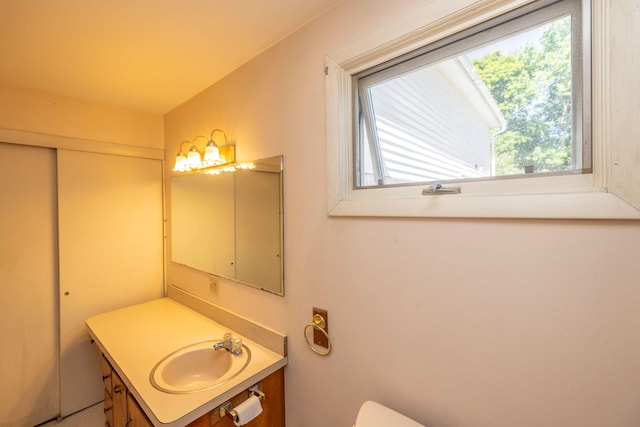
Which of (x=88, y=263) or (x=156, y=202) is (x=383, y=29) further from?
(x=88, y=263)

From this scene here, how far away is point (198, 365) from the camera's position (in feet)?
5.05

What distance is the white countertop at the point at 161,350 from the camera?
107cm

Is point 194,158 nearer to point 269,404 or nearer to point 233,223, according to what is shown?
point 233,223

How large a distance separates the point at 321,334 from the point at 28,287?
7.00 feet

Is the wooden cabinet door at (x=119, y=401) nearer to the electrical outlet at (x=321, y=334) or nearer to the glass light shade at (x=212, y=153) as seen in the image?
the electrical outlet at (x=321, y=334)

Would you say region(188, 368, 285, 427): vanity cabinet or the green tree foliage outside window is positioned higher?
the green tree foliage outside window

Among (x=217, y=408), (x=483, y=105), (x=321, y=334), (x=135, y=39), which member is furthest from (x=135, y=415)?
(x=483, y=105)

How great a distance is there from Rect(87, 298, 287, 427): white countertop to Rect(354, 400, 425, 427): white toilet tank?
533mm

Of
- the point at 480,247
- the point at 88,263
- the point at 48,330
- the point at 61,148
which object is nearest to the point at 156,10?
the point at 61,148

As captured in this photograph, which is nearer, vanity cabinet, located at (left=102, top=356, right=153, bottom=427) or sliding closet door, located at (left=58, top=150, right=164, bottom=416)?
vanity cabinet, located at (left=102, top=356, right=153, bottom=427)

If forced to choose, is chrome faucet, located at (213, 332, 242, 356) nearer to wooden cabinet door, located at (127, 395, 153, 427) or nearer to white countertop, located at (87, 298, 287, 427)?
white countertop, located at (87, 298, 287, 427)

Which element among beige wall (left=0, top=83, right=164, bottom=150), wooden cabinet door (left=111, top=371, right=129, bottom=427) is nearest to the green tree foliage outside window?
wooden cabinet door (left=111, top=371, right=129, bottom=427)

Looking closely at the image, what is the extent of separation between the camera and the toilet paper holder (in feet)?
3.67

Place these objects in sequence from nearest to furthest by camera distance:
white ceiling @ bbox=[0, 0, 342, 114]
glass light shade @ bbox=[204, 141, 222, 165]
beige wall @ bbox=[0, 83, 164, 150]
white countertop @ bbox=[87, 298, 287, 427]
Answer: white countertop @ bbox=[87, 298, 287, 427], white ceiling @ bbox=[0, 0, 342, 114], glass light shade @ bbox=[204, 141, 222, 165], beige wall @ bbox=[0, 83, 164, 150]
